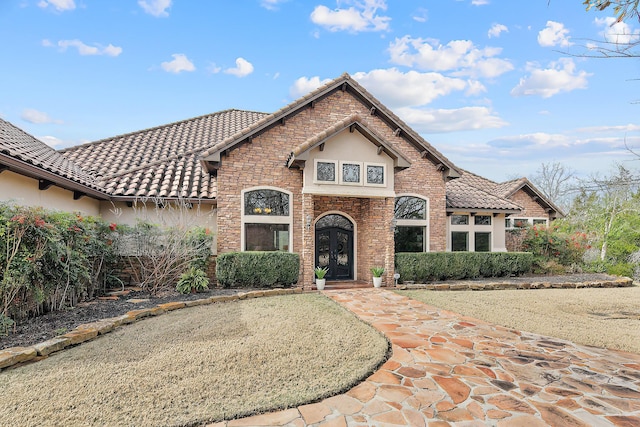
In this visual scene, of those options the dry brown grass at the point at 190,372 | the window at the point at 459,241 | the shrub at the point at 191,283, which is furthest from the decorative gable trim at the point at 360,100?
the dry brown grass at the point at 190,372

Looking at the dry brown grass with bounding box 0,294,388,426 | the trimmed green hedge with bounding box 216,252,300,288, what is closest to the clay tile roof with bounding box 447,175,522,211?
the trimmed green hedge with bounding box 216,252,300,288

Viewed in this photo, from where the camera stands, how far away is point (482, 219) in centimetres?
1594

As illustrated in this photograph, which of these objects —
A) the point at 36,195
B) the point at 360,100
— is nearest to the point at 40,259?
the point at 36,195

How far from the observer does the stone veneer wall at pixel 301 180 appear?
11844 mm

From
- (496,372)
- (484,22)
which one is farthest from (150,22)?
(496,372)

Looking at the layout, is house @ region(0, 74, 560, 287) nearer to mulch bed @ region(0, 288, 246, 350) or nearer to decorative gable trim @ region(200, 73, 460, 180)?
decorative gable trim @ region(200, 73, 460, 180)

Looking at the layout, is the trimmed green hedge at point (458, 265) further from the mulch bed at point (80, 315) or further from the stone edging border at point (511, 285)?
the mulch bed at point (80, 315)

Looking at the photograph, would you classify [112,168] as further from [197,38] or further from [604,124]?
[604,124]

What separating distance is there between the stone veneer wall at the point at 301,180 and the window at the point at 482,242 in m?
2.73

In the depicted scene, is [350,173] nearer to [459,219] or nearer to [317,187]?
[317,187]

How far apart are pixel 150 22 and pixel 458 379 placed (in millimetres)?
13831

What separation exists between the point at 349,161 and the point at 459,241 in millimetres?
7169

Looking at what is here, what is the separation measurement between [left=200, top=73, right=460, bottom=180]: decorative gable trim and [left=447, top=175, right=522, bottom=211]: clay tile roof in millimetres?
1566

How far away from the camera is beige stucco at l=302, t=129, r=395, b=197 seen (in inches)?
467
